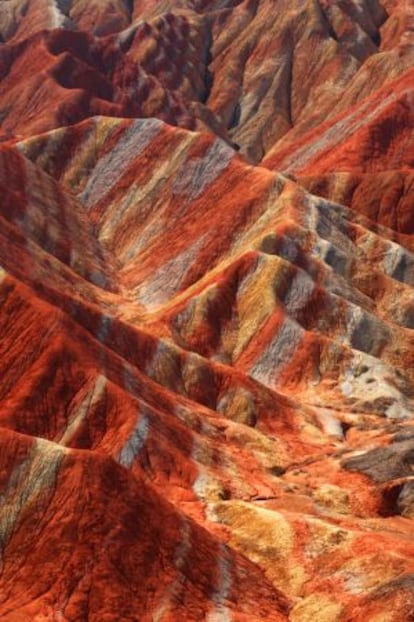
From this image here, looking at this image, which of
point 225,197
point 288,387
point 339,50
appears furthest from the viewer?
point 339,50

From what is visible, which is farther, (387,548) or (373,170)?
(373,170)

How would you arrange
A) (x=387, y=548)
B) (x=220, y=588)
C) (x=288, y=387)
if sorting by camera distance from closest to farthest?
1. (x=220, y=588)
2. (x=387, y=548)
3. (x=288, y=387)

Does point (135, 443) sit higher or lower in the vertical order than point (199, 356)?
higher

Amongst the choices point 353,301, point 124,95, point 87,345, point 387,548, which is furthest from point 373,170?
point 387,548

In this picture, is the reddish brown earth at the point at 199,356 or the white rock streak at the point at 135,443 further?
the white rock streak at the point at 135,443

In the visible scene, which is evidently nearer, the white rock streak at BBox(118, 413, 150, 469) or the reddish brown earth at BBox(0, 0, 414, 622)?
the reddish brown earth at BBox(0, 0, 414, 622)

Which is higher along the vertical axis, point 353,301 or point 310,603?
point 310,603

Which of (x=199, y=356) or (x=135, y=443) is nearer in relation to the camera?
(x=135, y=443)

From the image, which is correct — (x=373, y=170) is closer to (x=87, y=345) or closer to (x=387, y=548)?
(x=87, y=345)
